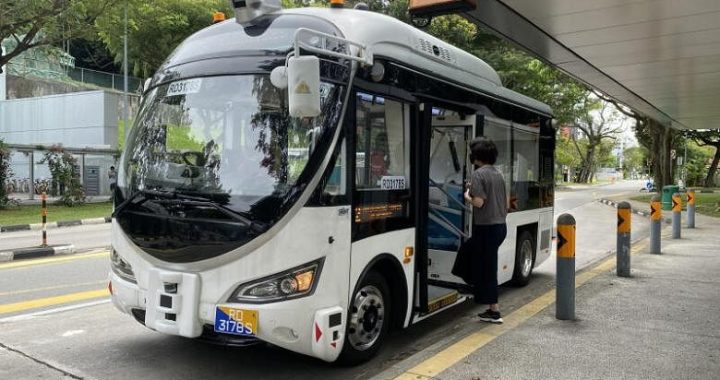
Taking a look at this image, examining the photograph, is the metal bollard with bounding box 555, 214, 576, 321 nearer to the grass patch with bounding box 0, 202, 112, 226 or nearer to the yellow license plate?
the yellow license plate

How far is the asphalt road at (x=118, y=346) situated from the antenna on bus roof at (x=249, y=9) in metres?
2.73

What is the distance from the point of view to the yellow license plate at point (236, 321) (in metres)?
4.01

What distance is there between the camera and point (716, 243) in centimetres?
1258

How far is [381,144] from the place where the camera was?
16.0ft

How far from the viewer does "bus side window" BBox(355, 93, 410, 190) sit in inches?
182

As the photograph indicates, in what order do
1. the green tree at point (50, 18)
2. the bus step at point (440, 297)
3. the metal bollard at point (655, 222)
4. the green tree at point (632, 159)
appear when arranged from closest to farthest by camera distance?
the bus step at point (440, 297) → the metal bollard at point (655, 222) → the green tree at point (50, 18) → the green tree at point (632, 159)

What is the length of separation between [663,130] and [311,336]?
3117 centimetres

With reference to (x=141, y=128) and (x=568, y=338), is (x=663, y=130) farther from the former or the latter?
(x=141, y=128)

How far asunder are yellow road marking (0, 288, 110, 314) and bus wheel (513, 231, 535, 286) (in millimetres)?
5295

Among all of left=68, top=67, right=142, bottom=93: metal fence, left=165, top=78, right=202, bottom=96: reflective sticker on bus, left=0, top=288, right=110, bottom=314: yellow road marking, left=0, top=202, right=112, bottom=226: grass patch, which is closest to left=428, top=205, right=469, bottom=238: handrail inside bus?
left=165, top=78, right=202, bottom=96: reflective sticker on bus

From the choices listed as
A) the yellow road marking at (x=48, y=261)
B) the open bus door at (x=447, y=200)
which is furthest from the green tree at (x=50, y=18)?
the open bus door at (x=447, y=200)

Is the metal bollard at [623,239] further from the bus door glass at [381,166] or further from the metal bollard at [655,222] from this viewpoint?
the bus door glass at [381,166]

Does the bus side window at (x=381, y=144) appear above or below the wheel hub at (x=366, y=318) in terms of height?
above

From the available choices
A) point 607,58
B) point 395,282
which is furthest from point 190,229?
point 607,58
